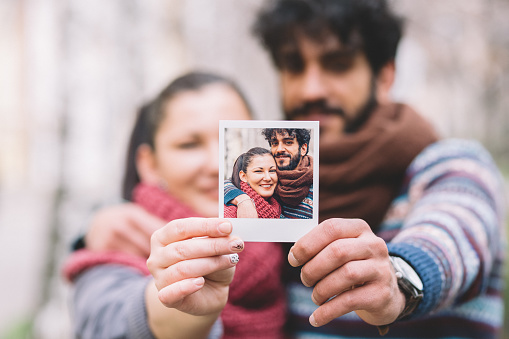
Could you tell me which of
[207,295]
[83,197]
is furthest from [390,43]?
[83,197]

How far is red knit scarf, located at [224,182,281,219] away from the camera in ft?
1.98

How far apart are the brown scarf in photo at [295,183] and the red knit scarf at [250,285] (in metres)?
0.35

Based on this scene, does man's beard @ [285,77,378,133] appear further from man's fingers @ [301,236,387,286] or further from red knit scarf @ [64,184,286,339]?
man's fingers @ [301,236,387,286]

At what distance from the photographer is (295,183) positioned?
0.61 m

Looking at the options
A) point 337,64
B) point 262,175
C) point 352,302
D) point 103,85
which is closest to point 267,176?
point 262,175

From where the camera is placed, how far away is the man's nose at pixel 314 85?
4.07ft

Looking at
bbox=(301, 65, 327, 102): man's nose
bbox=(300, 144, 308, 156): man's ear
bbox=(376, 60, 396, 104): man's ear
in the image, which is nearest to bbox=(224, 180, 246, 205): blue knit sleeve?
bbox=(300, 144, 308, 156): man's ear

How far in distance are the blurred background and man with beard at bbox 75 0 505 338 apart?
36cm

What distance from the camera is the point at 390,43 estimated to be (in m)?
1.36

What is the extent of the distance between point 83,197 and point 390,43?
1.75 m

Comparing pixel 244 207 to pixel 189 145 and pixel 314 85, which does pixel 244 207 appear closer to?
pixel 189 145

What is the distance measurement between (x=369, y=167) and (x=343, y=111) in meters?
0.25

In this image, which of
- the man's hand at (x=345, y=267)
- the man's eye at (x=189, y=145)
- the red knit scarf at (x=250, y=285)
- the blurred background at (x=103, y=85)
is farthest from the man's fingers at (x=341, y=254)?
the blurred background at (x=103, y=85)

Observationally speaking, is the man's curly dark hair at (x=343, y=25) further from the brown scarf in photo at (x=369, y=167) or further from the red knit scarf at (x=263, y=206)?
the red knit scarf at (x=263, y=206)
